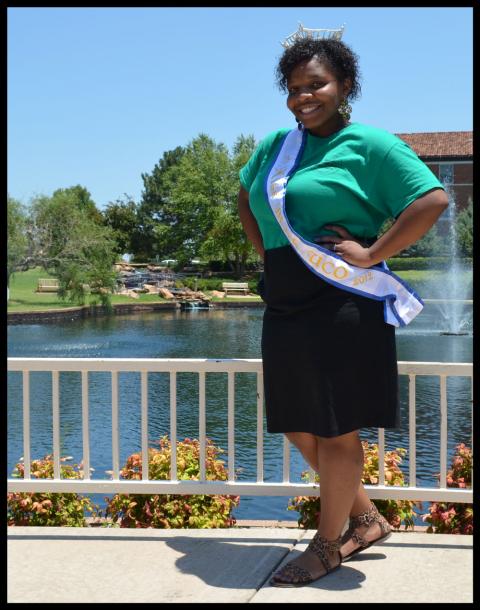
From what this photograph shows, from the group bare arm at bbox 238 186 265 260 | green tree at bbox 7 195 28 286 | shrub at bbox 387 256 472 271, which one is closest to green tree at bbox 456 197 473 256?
shrub at bbox 387 256 472 271

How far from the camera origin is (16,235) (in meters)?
29.1

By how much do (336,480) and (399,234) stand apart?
30.6 inches

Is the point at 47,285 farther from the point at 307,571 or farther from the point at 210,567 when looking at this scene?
the point at 307,571

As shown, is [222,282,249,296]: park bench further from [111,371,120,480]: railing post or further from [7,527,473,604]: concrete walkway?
[7,527,473,604]: concrete walkway

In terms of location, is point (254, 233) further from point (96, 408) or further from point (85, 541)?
point (96, 408)

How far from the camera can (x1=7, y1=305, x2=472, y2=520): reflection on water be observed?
7.25 m

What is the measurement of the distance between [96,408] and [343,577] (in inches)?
297

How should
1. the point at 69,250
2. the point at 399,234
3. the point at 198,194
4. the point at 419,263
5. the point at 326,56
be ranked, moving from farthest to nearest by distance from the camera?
1. the point at 198,194
2. the point at 419,263
3. the point at 69,250
4. the point at 326,56
5. the point at 399,234

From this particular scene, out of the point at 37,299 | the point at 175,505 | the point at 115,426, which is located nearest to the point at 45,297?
the point at 37,299

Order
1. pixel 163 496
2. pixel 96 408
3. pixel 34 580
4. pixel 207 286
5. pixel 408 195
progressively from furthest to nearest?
pixel 207 286
pixel 96 408
pixel 163 496
pixel 34 580
pixel 408 195

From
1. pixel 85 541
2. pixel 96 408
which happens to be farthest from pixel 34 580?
pixel 96 408

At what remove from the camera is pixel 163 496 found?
3.71 metres

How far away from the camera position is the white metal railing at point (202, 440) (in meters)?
3.22

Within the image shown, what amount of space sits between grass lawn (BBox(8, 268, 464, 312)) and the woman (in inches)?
913
